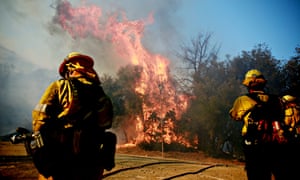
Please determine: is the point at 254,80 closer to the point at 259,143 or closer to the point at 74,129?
the point at 259,143

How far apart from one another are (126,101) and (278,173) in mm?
17444

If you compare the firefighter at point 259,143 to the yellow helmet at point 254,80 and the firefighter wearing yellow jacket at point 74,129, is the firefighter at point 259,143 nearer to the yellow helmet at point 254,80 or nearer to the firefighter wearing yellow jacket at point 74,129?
the yellow helmet at point 254,80

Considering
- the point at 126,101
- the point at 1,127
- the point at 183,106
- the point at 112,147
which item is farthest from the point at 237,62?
the point at 1,127

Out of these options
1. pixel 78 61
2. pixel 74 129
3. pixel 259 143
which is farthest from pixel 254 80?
pixel 74 129

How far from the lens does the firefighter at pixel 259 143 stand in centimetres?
350

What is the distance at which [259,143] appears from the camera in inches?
143

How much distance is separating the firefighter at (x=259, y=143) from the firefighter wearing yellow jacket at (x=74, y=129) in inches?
101

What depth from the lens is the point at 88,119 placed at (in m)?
2.47

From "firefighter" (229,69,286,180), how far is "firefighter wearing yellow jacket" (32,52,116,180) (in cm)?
256

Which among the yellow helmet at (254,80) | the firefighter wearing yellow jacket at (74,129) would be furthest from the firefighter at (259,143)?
the firefighter wearing yellow jacket at (74,129)

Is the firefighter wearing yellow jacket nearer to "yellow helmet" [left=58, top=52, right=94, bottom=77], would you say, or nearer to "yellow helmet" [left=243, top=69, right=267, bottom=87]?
"yellow helmet" [left=58, top=52, right=94, bottom=77]

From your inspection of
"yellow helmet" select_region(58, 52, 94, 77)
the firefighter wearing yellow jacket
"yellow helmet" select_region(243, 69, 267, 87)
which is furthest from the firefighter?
"yellow helmet" select_region(58, 52, 94, 77)

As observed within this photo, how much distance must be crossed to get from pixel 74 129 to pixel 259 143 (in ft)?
10.7

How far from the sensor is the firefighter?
350 centimetres
